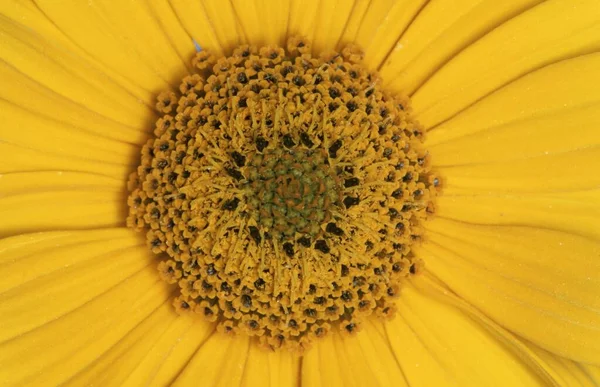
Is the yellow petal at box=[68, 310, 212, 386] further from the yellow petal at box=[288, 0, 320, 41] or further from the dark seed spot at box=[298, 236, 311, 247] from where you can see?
the yellow petal at box=[288, 0, 320, 41]

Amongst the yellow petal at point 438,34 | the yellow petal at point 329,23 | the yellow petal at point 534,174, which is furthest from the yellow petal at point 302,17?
the yellow petal at point 534,174

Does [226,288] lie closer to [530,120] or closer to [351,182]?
[351,182]

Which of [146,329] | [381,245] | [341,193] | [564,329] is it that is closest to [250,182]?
[341,193]

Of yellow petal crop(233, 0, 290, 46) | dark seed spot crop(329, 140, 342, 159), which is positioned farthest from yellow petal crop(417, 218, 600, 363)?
yellow petal crop(233, 0, 290, 46)

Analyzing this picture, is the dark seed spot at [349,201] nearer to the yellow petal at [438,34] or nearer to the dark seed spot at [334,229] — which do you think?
the dark seed spot at [334,229]

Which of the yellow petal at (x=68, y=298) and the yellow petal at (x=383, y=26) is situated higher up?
the yellow petal at (x=383, y=26)
